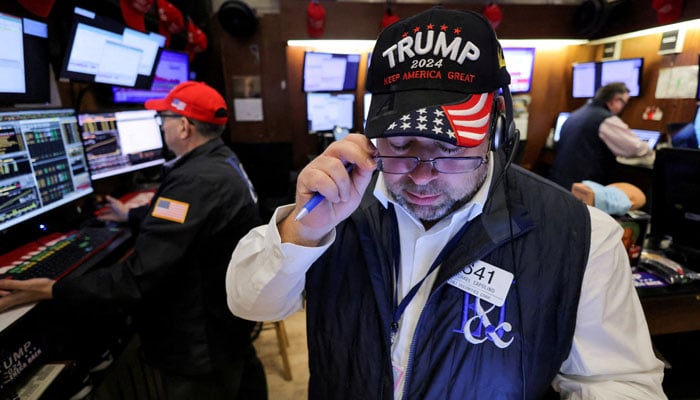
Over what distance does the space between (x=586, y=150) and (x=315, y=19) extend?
2983mm

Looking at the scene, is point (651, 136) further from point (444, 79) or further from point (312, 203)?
point (312, 203)

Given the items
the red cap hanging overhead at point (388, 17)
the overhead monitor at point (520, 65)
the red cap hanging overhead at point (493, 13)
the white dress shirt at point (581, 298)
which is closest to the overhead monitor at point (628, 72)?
the overhead monitor at point (520, 65)

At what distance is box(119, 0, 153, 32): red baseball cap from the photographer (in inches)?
83.7

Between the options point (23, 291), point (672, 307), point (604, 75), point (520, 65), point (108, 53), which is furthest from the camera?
point (520, 65)

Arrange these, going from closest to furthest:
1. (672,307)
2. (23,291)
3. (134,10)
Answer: (23,291) < (672,307) < (134,10)

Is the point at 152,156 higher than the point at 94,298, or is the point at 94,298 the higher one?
the point at 152,156

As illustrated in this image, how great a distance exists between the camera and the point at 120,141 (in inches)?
87.4

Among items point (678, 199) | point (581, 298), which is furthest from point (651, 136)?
point (581, 298)

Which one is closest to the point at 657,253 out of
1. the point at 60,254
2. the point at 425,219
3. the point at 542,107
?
the point at 425,219

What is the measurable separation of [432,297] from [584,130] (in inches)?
133

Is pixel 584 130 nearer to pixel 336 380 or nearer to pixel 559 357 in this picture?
pixel 559 357

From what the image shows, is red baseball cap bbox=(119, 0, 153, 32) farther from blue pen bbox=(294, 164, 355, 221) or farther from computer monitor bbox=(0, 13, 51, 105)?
blue pen bbox=(294, 164, 355, 221)

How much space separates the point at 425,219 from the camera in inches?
33.5

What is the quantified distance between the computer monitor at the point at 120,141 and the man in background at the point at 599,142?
3672 millimetres
